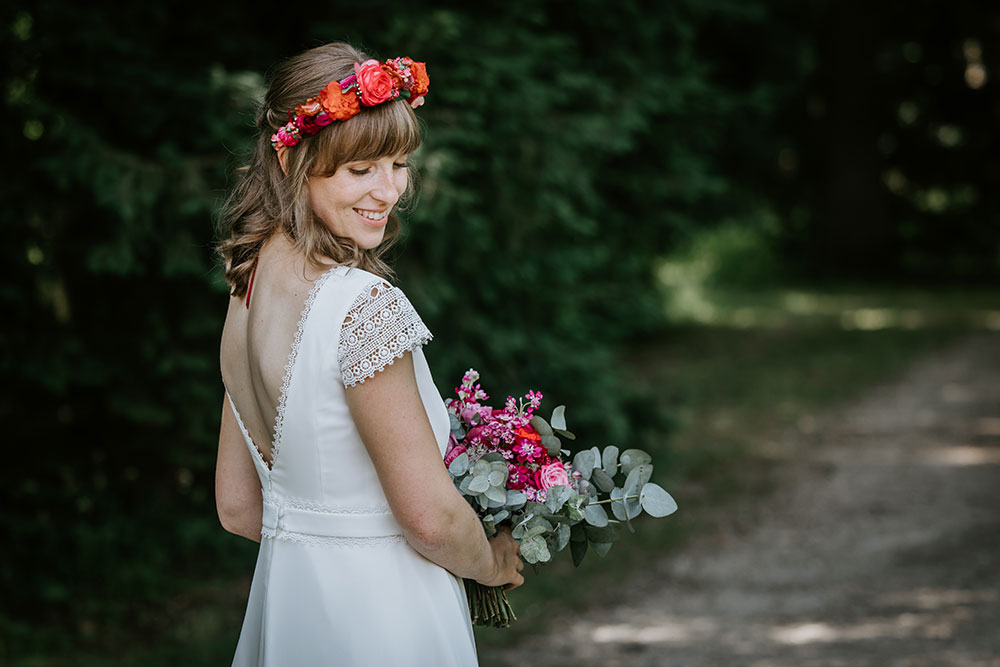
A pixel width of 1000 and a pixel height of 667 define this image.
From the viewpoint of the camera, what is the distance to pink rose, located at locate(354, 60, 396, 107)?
197cm

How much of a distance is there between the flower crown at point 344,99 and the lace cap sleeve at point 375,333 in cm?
34

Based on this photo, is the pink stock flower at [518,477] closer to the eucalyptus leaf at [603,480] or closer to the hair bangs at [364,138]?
the eucalyptus leaf at [603,480]

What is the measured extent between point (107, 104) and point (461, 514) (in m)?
3.88

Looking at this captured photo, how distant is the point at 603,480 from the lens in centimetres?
234

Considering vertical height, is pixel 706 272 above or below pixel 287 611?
above

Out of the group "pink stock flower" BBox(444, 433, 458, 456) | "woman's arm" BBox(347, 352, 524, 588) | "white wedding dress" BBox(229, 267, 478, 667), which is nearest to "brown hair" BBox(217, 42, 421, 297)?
"white wedding dress" BBox(229, 267, 478, 667)

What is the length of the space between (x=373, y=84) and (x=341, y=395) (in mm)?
622

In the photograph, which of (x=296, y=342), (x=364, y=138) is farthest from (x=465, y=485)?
(x=364, y=138)

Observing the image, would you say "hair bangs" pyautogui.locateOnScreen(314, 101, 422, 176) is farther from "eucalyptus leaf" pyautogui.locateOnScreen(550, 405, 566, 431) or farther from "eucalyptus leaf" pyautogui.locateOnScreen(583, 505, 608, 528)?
"eucalyptus leaf" pyautogui.locateOnScreen(583, 505, 608, 528)

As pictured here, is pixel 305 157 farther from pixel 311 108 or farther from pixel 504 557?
pixel 504 557

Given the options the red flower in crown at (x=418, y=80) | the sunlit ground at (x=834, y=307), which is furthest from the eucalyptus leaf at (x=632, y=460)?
the sunlit ground at (x=834, y=307)

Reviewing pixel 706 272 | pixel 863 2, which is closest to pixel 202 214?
pixel 863 2

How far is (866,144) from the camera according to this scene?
766 inches

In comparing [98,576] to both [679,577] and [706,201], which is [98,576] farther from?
[706,201]
